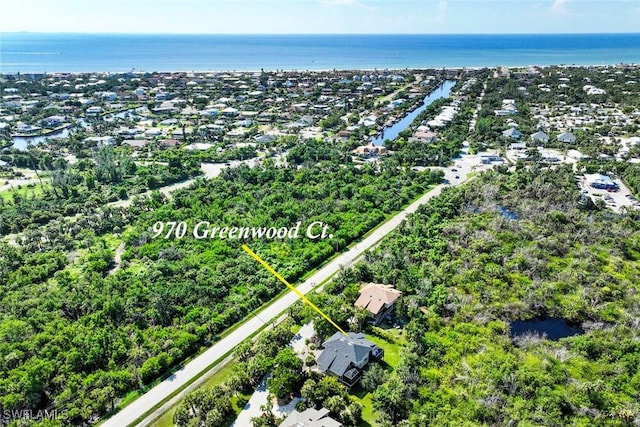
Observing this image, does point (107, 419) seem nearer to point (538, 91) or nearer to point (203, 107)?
point (203, 107)

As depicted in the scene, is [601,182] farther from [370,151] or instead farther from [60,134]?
[60,134]

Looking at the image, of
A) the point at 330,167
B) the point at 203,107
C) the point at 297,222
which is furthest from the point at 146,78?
the point at 297,222

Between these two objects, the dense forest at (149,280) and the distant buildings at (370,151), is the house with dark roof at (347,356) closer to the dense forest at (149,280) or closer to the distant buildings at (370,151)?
the dense forest at (149,280)

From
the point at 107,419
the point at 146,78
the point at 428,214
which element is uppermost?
the point at 146,78

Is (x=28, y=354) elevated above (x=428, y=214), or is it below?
below

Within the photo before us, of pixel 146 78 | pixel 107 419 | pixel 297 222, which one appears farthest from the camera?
pixel 146 78

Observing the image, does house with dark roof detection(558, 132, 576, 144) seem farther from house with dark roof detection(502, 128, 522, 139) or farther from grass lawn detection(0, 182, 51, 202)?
grass lawn detection(0, 182, 51, 202)
